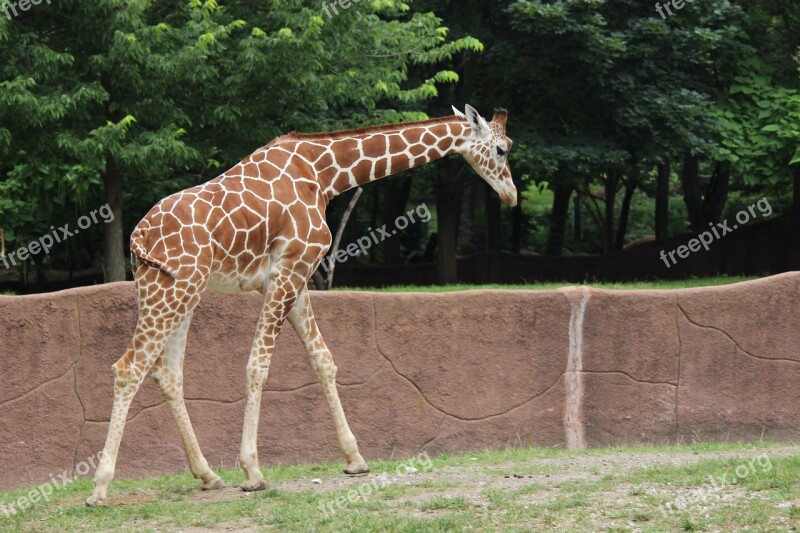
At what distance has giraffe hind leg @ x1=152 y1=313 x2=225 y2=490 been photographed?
799cm

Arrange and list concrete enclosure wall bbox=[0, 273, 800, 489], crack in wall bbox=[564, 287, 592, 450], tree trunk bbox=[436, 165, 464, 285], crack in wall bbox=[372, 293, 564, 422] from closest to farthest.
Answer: concrete enclosure wall bbox=[0, 273, 800, 489] < crack in wall bbox=[372, 293, 564, 422] < crack in wall bbox=[564, 287, 592, 450] < tree trunk bbox=[436, 165, 464, 285]

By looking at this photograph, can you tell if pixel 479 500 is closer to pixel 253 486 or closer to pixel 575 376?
pixel 253 486

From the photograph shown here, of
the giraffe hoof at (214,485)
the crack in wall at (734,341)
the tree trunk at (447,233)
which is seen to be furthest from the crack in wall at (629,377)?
the tree trunk at (447,233)

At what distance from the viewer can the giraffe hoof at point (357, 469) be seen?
27.7 feet

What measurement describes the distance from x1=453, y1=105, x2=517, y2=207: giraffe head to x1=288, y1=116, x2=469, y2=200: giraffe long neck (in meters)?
0.09

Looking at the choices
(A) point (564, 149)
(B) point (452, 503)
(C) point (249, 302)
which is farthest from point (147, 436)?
(A) point (564, 149)

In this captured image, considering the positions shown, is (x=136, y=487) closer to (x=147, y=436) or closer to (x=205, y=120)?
(x=147, y=436)

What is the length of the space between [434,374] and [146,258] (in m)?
3.02

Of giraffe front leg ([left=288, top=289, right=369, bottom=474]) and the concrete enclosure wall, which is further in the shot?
the concrete enclosure wall

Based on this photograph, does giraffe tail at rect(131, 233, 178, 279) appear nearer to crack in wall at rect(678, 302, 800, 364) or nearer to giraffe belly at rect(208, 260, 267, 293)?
giraffe belly at rect(208, 260, 267, 293)

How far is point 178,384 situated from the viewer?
8023 mm

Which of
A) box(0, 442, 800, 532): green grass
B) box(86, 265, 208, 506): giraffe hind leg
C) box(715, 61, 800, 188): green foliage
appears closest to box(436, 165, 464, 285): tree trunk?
box(715, 61, 800, 188): green foliage

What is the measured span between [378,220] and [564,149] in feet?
44.4

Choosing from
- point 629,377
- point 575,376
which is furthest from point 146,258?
point 629,377
